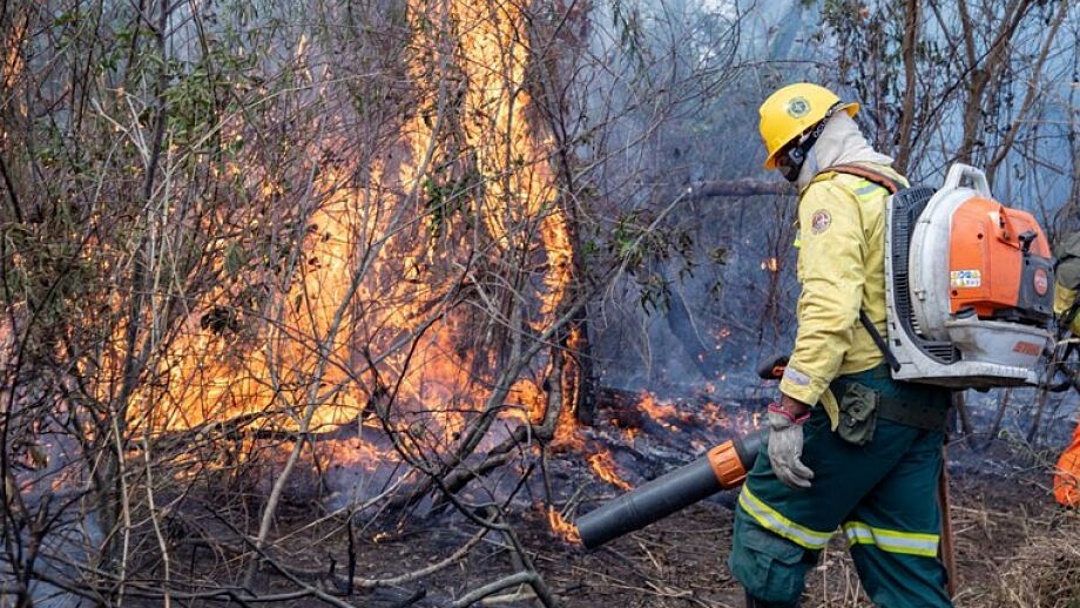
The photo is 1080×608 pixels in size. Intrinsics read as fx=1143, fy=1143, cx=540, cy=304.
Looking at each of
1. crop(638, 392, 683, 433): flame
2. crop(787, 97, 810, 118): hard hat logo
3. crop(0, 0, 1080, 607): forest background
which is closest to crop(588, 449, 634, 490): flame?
crop(0, 0, 1080, 607): forest background

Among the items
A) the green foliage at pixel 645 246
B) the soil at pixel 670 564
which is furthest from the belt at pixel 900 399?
the green foliage at pixel 645 246

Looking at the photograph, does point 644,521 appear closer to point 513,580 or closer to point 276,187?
point 513,580

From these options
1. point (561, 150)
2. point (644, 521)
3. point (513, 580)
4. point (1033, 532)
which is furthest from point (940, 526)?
point (561, 150)

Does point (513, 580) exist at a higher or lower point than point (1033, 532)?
higher

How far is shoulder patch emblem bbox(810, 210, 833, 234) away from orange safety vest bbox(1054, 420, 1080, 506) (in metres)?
2.75

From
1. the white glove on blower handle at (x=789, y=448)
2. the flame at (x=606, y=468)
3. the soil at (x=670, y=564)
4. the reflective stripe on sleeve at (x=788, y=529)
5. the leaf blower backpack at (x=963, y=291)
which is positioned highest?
the leaf blower backpack at (x=963, y=291)

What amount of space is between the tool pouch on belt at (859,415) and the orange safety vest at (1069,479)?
8.15ft

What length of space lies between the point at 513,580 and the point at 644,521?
1.96 feet

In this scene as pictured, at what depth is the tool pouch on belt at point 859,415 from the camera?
3693mm

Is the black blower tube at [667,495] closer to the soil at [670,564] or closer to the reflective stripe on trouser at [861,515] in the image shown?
the reflective stripe on trouser at [861,515]

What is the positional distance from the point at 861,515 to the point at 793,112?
1.40 meters

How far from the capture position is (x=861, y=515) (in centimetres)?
388

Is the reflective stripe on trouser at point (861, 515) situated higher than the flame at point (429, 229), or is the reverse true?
the flame at point (429, 229)

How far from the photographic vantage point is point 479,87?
5895mm
